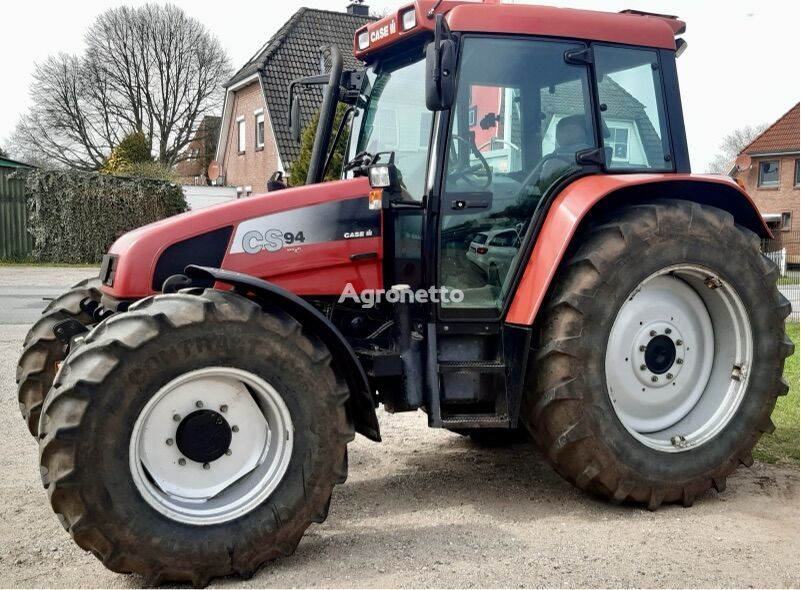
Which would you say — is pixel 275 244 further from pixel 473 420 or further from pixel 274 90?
pixel 274 90

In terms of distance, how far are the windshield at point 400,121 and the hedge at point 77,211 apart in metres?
17.7

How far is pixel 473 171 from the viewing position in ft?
13.3

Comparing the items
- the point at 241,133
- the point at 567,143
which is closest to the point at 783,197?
the point at 241,133

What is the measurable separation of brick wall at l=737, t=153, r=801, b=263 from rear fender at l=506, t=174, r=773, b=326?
33424 millimetres

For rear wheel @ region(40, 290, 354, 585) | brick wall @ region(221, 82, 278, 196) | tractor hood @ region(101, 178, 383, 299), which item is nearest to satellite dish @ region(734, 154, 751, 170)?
tractor hood @ region(101, 178, 383, 299)

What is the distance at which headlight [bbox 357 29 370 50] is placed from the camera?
4.43m

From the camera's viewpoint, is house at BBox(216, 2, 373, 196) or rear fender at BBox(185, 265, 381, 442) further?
house at BBox(216, 2, 373, 196)

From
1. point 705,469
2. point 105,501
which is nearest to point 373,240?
point 105,501

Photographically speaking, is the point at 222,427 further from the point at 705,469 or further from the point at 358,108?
the point at 705,469

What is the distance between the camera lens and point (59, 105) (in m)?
32.1

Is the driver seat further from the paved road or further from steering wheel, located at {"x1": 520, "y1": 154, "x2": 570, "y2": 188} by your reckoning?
the paved road

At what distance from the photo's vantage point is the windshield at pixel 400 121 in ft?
13.4

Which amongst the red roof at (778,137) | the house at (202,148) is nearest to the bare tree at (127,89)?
the house at (202,148)

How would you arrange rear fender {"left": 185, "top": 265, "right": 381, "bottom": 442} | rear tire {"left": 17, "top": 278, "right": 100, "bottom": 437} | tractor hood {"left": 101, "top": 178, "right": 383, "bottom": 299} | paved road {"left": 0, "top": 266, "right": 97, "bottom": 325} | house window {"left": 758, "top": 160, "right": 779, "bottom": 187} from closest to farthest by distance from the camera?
rear fender {"left": 185, "top": 265, "right": 381, "bottom": 442}
tractor hood {"left": 101, "top": 178, "right": 383, "bottom": 299}
rear tire {"left": 17, "top": 278, "right": 100, "bottom": 437}
paved road {"left": 0, "top": 266, "right": 97, "bottom": 325}
house window {"left": 758, "top": 160, "right": 779, "bottom": 187}
